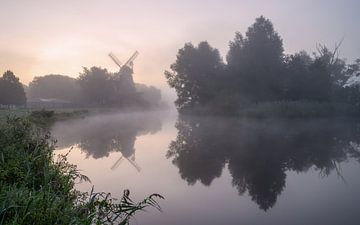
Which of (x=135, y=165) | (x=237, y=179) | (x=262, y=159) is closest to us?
(x=237, y=179)

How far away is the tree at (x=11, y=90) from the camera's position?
7425cm

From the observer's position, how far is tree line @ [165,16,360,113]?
51.8 m

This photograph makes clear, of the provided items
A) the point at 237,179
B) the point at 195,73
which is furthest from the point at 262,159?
the point at 195,73

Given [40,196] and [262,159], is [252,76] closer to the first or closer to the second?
[262,159]

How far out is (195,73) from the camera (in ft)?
212

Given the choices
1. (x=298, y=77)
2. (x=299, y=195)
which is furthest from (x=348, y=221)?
(x=298, y=77)

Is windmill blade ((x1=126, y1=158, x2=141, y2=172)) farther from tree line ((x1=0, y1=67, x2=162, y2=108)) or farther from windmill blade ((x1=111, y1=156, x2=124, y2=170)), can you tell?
tree line ((x1=0, y1=67, x2=162, y2=108))

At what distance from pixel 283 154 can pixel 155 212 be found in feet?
34.3

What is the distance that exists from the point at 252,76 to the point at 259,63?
7.96 feet

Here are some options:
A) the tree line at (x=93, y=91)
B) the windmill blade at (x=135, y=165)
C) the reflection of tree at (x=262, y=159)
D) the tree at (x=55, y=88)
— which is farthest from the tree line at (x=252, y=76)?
the tree at (x=55, y=88)

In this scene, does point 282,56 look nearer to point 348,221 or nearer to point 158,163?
point 158,163

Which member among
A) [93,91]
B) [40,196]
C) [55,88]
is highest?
[55,88]

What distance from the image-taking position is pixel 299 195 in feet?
33.3

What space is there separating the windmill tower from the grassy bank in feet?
302
